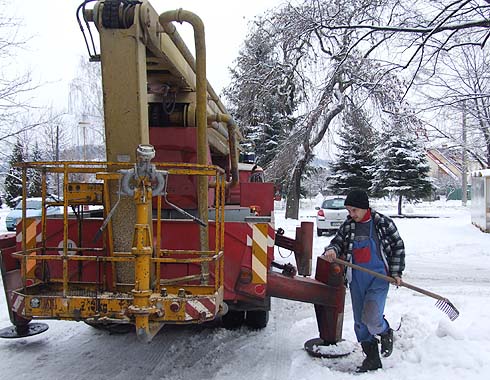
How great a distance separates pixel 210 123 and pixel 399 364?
11.3 ft

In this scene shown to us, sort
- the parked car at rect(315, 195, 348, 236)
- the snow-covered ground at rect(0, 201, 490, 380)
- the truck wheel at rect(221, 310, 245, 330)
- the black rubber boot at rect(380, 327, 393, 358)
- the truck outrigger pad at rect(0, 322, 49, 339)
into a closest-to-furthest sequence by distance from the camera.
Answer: the snow-covered ground at rect(0, 201, 490, 380)
the black rubber boot at rect(380, 327, 393, 358)
the truck outrigger pad at rect(0, 322, 49, 339)
the truck wheel at rect(221, 310, 245, 330)
the parked car at rect(315, 195, 348, 236)

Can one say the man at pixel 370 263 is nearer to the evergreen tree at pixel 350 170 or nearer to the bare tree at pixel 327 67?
the bare tree at pixel 327 67

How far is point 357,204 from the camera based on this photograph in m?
4.76

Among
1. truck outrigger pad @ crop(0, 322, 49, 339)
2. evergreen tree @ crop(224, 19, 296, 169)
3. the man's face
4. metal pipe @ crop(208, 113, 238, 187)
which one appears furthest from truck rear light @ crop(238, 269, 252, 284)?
evergreen tree @ crop(224, 19, 296, 169)

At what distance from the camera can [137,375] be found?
4.88 meters

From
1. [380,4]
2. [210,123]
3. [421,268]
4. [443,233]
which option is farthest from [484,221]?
[210,123]

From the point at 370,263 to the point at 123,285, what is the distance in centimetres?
225

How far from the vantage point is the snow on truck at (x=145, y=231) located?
155 inches

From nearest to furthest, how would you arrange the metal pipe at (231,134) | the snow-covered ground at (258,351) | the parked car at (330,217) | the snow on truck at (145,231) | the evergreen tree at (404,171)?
the snow on truck at (145,231) < the snow-covered ground at (258,351) < the metal pipe at (231,134) < the parked car at (330,217) < the evergreen tree at (404,171)

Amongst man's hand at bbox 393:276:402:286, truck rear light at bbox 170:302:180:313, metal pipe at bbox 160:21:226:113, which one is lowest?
truck rear light at bbox 170:302:180:313

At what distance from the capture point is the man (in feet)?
15.3

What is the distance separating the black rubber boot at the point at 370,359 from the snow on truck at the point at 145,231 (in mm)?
559

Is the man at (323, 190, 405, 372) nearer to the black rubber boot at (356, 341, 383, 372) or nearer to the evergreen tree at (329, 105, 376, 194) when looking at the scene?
the black rubber boot at (356, 341, 383, 372)

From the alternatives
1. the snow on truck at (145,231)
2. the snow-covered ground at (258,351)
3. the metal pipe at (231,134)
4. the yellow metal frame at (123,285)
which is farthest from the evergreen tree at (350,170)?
the yellow metal frame at (123,285)
